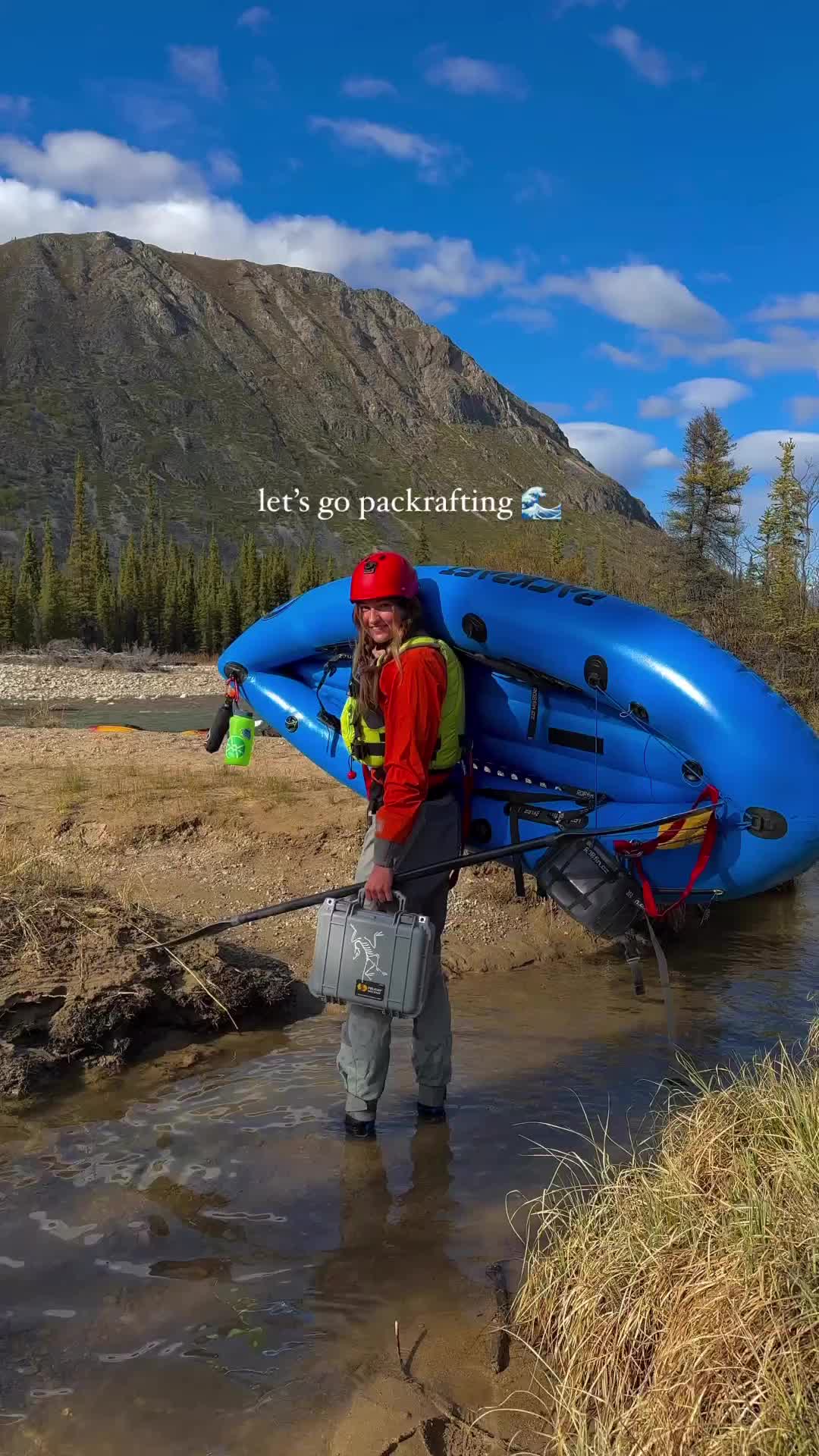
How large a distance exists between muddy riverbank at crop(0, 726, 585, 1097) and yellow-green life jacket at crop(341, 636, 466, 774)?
1762 millimetres

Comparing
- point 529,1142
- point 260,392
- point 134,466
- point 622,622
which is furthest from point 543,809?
point 260,392

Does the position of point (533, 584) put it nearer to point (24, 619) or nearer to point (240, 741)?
point (240, 741)

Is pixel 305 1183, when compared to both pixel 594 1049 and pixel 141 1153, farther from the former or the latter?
pixel 594 1049

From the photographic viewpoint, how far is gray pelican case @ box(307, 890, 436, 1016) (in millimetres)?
3639

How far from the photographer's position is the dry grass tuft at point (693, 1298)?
6.49 feet

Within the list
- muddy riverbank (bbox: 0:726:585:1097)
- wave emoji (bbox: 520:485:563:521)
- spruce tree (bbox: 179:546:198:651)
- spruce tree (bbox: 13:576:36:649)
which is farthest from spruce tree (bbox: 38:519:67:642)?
wave emoji (bbox: 520:485:563:521)

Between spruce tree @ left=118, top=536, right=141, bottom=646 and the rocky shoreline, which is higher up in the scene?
spruce tree @ left=118, top=536, right=141, bottom=646

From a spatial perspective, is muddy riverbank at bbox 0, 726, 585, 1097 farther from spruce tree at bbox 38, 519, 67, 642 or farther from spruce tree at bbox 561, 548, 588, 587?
spruce tree at bbox 38, 519, 67, 642

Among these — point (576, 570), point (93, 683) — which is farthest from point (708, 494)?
point (93, 683)

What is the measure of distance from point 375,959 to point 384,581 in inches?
56.4

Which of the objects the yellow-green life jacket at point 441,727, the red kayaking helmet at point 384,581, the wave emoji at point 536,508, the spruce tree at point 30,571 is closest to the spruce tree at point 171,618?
the spruce tree at point 30,571

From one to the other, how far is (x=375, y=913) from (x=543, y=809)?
204 cm

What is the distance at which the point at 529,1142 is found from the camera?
3.90 meters

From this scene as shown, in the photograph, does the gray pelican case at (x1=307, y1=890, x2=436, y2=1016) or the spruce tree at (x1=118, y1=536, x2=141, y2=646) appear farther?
the spruce tree at (x1=118, y1=536, x2=141, y2=646)
